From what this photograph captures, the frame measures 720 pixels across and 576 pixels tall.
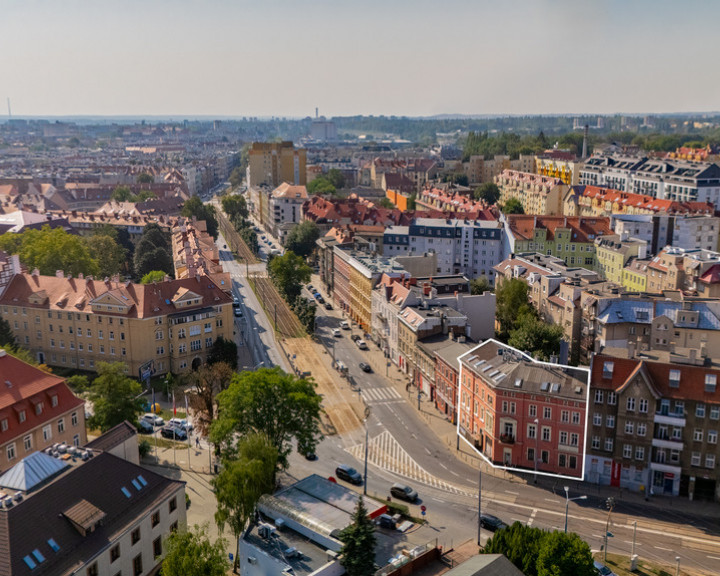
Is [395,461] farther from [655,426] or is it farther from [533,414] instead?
[655,426]

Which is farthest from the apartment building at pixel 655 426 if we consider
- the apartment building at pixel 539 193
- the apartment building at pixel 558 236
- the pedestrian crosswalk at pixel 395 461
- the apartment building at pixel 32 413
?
the apartment building at pixel 539 193

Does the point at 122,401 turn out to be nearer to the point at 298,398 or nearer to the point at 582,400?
the point at 298,398

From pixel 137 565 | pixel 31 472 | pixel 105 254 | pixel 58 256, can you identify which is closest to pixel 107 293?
pixel 58 256

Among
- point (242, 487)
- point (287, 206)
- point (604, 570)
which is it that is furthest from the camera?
point (287, 206)

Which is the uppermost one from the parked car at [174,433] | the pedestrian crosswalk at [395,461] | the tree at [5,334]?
the tree at [5,334]

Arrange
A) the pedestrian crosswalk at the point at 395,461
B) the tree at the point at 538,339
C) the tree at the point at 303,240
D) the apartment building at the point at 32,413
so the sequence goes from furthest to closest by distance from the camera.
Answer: the tree at the point at 303,240, the tree at the point at 538,339, the pedestrian crosswalk at the point at 395,461, the apartment building at the point at 32,413

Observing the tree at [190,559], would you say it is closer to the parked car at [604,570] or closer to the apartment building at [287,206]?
the parked car at [604,570]
